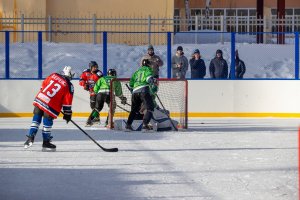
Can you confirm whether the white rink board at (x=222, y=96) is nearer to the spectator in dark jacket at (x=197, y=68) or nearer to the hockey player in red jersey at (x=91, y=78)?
the spectator in dark jacket at (x=197, y=68)

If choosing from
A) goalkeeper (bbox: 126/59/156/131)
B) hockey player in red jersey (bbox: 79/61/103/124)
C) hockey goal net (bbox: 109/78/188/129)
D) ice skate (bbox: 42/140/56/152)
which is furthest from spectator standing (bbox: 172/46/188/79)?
ice skate (bbox: 42/140/56/152)

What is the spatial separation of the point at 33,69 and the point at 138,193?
19272mm

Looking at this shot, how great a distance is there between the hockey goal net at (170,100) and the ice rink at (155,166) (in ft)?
3.26

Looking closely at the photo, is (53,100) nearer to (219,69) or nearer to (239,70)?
(219,69)

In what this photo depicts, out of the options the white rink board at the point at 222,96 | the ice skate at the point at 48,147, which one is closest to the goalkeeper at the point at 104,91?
the white rink board at the point at 222,96

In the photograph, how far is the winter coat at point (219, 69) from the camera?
24.6 metres

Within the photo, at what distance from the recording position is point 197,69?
24.9 m

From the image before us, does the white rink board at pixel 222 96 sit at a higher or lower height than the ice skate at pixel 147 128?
higher

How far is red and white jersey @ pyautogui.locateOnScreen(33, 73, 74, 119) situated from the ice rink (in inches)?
24.6

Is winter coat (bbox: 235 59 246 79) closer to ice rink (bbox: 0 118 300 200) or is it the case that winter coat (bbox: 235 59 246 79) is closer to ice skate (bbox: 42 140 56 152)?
ice rink (bbox: 0 118 300 200)

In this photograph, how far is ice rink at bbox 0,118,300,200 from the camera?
10469 mm

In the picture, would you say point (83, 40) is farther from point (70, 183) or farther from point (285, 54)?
point (70, 183)

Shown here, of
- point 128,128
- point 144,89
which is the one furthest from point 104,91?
point 144,89

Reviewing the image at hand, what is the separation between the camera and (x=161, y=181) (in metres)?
11.4
